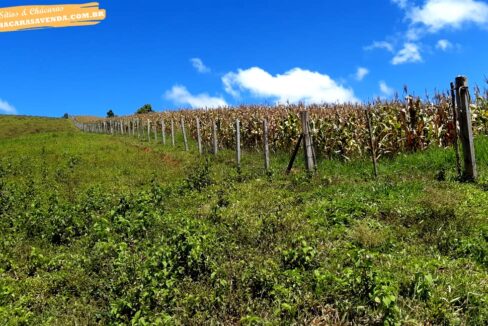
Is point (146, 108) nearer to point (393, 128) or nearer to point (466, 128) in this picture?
point (393, 128)

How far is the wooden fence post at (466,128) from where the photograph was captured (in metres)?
13.1

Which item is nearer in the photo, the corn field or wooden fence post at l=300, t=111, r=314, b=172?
wooden fence post at l=300, t=111, r=314, b=172

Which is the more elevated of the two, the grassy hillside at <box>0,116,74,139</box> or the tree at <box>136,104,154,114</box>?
the tree at <box>136,104,154,114</box>

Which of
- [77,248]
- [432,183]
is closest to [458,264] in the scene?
[432,183]

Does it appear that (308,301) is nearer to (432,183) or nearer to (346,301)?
(346,301)

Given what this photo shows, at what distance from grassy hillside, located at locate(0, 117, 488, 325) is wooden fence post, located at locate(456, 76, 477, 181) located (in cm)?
44

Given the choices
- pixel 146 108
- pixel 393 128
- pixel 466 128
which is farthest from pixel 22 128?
pixel 466 128

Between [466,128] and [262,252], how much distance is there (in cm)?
828

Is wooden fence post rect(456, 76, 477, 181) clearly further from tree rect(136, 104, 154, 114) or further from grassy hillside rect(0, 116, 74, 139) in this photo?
tree rect(136, 104, 154, 114)

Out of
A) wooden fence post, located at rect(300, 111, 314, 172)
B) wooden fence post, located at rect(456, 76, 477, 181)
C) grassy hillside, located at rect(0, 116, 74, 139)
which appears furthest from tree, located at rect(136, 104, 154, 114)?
wooden fence post, located at rect(456, 76, 477, 181)

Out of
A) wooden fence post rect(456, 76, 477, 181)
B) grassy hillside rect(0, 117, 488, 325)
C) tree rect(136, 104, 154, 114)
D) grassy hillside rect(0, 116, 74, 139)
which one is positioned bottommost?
grassy hillside rect(0, 117, 488, 325)

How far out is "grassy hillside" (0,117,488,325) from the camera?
20.3 feet

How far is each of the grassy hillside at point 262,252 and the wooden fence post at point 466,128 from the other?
0.44 m

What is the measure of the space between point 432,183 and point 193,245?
785cm
